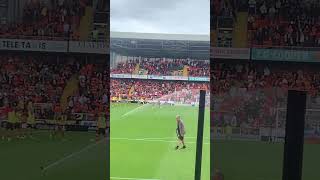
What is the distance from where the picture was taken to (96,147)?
962cm

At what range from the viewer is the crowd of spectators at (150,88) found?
21750mm

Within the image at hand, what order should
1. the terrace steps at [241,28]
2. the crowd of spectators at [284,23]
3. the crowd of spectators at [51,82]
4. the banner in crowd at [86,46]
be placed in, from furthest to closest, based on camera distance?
the crowd of spectators at [51,82]
the banner in crowd at [86,46]
the terrace steps at [241,28]
the crowd of spectators at [284,23]

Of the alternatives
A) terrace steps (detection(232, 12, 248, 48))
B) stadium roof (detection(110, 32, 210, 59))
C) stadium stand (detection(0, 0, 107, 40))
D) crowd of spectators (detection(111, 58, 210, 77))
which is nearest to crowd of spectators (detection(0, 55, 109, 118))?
stadium stand (detection(0, 0, 107, 40))

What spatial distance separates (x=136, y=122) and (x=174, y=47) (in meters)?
5.46

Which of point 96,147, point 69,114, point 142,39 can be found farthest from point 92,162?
point 142,39

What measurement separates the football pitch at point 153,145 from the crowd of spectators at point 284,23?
7.96 ft

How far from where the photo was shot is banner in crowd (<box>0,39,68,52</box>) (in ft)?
32.8

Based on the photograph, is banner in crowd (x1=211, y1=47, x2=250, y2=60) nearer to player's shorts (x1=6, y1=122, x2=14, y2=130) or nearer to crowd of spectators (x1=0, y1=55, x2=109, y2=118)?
crowd of spectators (x1=0, y1=55, x2=109, y2=118)

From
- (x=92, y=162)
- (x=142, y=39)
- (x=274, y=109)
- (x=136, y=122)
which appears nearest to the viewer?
(x=92, y=162)

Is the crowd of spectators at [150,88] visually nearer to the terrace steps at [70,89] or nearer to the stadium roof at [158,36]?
the stadium roof at [158,36]

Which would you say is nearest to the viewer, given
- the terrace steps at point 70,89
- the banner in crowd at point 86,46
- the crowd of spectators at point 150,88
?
the banner in crowd at point 86,46

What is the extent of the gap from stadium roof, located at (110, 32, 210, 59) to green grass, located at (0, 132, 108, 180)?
31.7ft

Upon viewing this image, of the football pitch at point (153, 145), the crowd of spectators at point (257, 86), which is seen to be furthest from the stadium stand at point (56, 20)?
the crowd of spectators at point (257, 86)

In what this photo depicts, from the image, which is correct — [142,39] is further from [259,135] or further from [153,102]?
[259,135]
